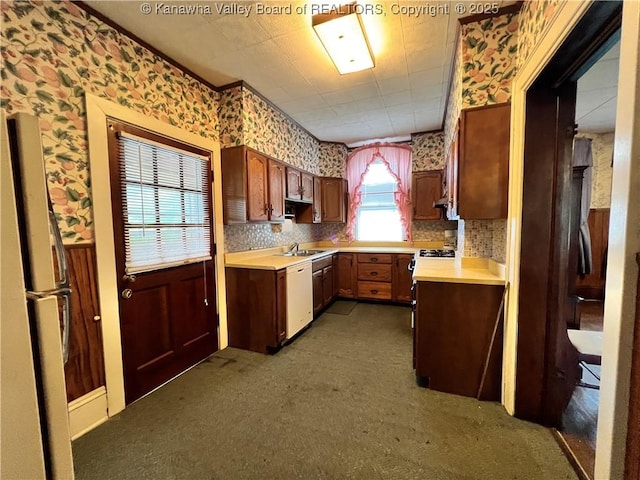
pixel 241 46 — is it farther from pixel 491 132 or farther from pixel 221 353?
pixel 221 353

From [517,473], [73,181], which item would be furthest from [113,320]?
[517,473]

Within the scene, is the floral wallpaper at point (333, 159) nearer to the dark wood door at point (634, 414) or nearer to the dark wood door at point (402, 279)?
the dark wood door at point (402, 279)

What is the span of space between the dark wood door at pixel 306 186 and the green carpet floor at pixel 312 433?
232cm

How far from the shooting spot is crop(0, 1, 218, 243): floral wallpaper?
144 centimetres

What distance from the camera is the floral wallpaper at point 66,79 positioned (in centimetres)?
144

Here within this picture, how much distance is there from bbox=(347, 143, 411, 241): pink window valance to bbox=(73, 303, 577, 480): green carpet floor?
274cm

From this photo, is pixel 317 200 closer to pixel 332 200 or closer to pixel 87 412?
pixel 332 200

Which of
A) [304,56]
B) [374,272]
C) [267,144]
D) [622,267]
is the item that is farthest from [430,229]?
[622,267]

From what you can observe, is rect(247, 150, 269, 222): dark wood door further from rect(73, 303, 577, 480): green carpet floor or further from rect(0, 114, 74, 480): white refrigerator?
rect(0, 114, 74, 480): white refrigerator

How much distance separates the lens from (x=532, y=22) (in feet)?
5.10

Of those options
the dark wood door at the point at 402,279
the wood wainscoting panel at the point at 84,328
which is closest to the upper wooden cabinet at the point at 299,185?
the dark wood door at the point at 402,279

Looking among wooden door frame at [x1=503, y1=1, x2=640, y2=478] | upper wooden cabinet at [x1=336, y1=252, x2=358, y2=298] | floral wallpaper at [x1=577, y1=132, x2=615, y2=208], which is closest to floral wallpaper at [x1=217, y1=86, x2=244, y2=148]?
upper wooden cabinet at [x1=336, y1=252, x2=358, y2=298]

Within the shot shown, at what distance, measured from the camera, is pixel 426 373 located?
209 cm

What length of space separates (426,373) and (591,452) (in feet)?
2.99
